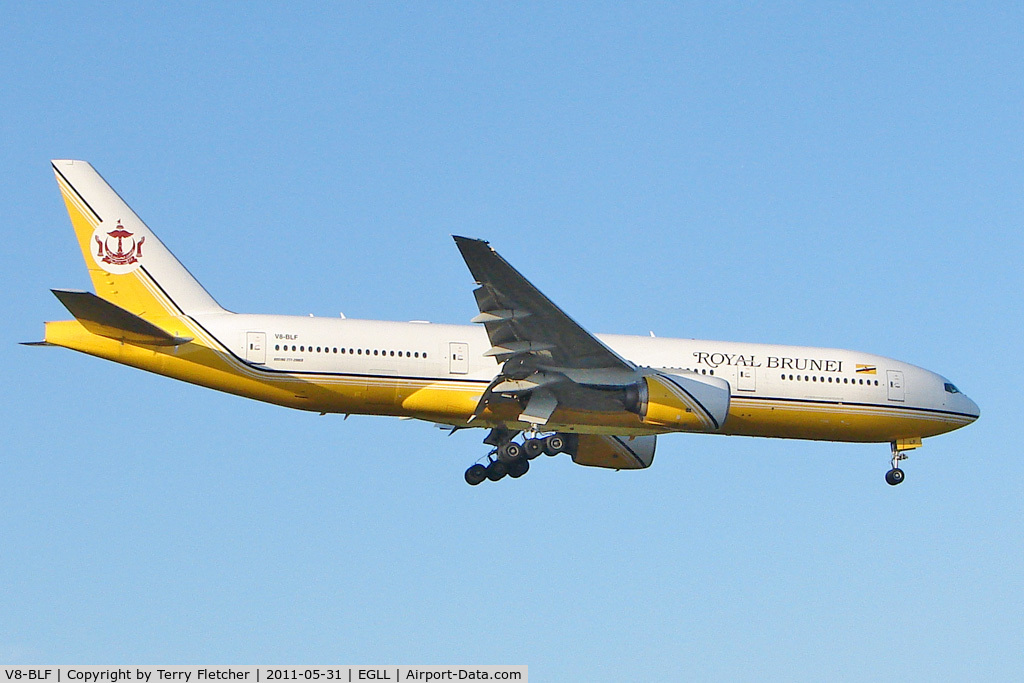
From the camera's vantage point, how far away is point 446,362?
32625 millimetres

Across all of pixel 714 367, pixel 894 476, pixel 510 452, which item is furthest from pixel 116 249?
pixel 894 476

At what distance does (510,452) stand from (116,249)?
37.3 feet

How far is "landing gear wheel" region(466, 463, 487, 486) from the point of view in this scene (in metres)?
35.5

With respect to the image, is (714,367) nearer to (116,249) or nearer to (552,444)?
(552,444)

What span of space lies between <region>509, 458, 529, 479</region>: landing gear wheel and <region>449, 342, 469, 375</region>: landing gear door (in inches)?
154

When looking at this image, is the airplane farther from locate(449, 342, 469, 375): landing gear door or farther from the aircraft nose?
the aircraft nose

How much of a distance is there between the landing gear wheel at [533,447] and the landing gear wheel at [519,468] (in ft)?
1.89

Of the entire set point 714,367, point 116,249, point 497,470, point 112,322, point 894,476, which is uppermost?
point 116,249

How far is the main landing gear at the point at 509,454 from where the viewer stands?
3475cm

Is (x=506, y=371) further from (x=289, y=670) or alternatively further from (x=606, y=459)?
(x=289, y=670)

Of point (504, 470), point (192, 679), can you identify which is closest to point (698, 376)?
point (504, 470)

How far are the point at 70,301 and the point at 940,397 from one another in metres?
23.1

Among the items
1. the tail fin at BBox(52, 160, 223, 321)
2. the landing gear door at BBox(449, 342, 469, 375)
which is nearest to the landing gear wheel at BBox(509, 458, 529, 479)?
the landing gear door at BBox(449, 342, 469, 375)

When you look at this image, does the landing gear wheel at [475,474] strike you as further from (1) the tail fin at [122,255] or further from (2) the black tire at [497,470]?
(1) the tail fin at [122,255]
